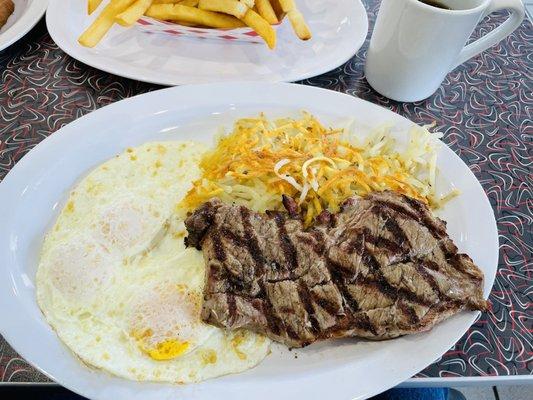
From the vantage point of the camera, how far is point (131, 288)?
76.3 inches

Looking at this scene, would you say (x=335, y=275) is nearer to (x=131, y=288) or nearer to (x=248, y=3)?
(x=131, y=288)

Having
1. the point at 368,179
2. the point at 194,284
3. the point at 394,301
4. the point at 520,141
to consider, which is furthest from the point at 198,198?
the point at 520,141

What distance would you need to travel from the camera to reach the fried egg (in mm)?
1762

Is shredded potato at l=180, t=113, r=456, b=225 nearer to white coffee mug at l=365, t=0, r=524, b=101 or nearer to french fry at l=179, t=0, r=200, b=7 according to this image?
white coffee mug at l=365, t=0, r=524, b=101

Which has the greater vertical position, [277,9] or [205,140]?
[277,9]

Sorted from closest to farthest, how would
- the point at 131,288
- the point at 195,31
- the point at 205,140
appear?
the point at 131,288
the point at 205,140
the point at 195,31

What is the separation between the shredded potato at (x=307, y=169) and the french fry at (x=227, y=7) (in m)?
0.76

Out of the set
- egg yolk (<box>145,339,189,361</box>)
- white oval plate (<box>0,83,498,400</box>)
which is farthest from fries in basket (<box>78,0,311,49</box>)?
egg yolk (<box>145,339,189,361</box>)

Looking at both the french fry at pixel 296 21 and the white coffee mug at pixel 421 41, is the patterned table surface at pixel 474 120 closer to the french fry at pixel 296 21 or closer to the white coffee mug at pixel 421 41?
the white coffee mug at pixel 421 41

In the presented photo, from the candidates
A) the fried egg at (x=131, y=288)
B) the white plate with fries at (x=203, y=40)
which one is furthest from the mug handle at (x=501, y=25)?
the fried egg at (x=131, y=288)

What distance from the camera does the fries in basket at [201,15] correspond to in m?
2.71

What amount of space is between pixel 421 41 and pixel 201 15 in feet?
4.37

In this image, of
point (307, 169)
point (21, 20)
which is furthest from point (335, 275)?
point (21, 20)

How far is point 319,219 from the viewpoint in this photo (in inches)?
81.0
